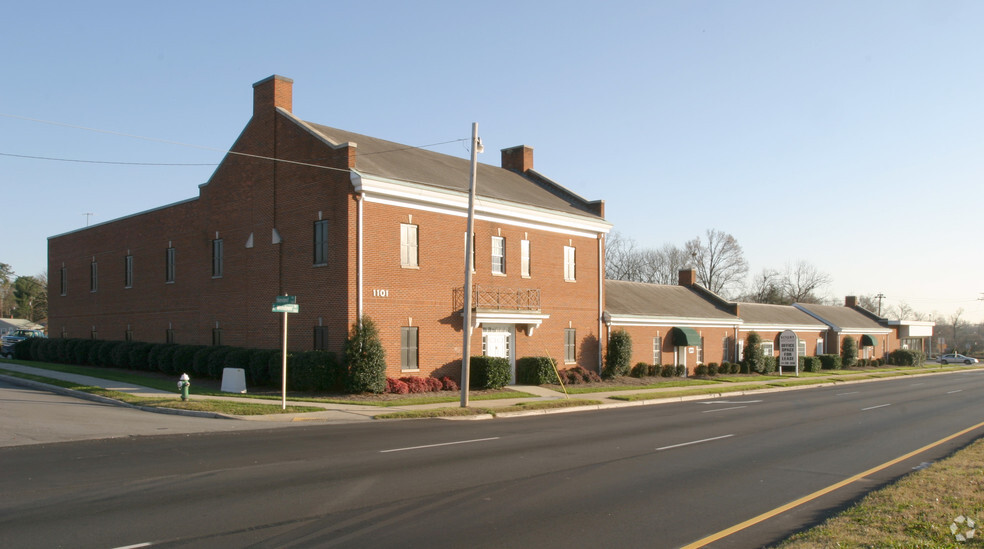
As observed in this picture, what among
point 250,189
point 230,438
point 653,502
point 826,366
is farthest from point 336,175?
point 826,366

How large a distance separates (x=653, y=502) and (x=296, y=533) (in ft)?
14.5

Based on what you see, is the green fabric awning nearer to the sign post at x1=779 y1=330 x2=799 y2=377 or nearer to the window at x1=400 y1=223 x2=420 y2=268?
the sign post at x1=779 y1=330 x2=799 y2=377

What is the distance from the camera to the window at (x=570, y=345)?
3312 centimetres

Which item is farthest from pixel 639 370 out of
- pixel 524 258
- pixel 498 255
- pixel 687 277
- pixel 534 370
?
pixel 687 277

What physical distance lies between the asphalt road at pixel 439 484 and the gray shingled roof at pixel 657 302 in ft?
67.4

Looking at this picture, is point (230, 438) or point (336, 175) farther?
point (336, 175)

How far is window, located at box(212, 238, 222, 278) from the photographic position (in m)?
30.7

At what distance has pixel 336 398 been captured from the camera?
910 inches

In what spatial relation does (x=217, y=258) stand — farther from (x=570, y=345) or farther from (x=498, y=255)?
(x=570, y=345)

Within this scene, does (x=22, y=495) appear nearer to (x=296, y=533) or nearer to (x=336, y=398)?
(x=296, y=533)

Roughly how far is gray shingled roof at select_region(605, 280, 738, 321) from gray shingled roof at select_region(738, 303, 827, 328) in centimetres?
415

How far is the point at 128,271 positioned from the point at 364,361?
1929 cm

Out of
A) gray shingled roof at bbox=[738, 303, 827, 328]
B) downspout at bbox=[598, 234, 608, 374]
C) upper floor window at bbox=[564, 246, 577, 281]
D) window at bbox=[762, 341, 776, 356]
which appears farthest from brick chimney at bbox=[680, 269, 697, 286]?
upper floor window at bbox=[564, 246, 577, 281]

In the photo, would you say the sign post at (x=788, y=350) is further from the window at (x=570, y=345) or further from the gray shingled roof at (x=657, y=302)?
the window at (x=570, y=345)
